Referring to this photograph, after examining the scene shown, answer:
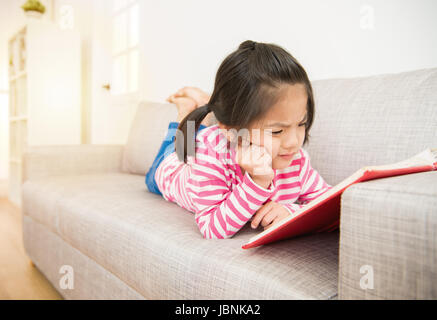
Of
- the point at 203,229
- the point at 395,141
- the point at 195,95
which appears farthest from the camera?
the point at 195,95

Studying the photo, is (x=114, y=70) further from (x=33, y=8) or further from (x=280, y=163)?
(x=280, y=163)

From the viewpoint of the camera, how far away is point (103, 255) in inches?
38.8

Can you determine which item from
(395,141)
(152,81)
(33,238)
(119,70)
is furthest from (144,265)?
(119,70)

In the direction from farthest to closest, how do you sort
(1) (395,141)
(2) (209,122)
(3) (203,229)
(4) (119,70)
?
1. (4) (119,70)
2. (2) (209,122)
3. (1) (395,141)
4. (3) (203,229)

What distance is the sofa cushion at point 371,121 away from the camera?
0.86 m

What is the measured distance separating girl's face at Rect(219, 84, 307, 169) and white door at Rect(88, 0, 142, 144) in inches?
83.5

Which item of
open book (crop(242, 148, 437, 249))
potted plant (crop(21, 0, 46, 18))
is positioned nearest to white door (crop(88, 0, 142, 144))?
potted plant (crop(21, 0, 46, 18))

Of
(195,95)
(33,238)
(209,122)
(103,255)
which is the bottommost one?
(33,238)

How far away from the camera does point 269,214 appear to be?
0.79 meters

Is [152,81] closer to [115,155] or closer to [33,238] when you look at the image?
[115,155]

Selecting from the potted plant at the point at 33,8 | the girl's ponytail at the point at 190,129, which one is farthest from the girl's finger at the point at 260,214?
the potted plant at the point at 33,8

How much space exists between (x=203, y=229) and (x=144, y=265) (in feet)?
0.56

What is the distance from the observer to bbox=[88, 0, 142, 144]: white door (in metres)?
2.76

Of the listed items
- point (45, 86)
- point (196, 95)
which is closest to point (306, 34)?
point (196, 95)
